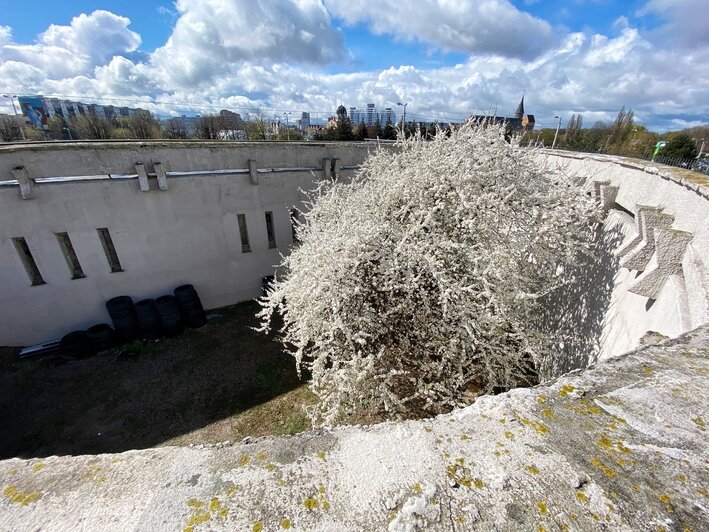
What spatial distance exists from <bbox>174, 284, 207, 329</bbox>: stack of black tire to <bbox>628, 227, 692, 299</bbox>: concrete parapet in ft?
27.2

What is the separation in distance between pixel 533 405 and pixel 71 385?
8224 millimetres

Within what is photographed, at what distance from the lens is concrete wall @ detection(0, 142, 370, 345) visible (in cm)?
646

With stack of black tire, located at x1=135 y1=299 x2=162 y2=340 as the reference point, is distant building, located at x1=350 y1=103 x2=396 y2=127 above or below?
above

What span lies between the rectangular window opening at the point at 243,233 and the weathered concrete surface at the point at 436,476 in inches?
297

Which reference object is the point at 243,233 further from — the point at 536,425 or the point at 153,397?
the point at 536,425

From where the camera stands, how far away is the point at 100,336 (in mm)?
6980

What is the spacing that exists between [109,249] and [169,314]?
6.74 ft

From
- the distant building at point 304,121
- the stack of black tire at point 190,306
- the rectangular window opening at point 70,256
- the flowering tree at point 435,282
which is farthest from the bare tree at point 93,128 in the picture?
the flowering tree at point 435,282

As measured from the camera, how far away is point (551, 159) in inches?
298

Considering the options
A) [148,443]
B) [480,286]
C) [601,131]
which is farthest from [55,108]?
[601,131]

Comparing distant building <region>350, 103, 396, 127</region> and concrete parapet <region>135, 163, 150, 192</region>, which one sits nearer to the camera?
concrete parapet <region>135, 163, 150, 192</region>

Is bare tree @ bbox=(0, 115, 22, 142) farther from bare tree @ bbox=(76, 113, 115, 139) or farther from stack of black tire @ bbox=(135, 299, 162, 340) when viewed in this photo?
stack of black tire @ bbox=(135, 299, 162, 340)

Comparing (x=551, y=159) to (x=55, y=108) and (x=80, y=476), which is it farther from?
(x=55, y=108)

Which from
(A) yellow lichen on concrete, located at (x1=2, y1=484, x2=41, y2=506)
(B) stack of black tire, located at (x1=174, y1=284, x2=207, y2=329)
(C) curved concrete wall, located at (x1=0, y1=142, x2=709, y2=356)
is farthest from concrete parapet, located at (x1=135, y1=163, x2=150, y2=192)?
(A) yellow lichen on concrete, located at (x1=2, y1=484, x2=41, y2=506)
